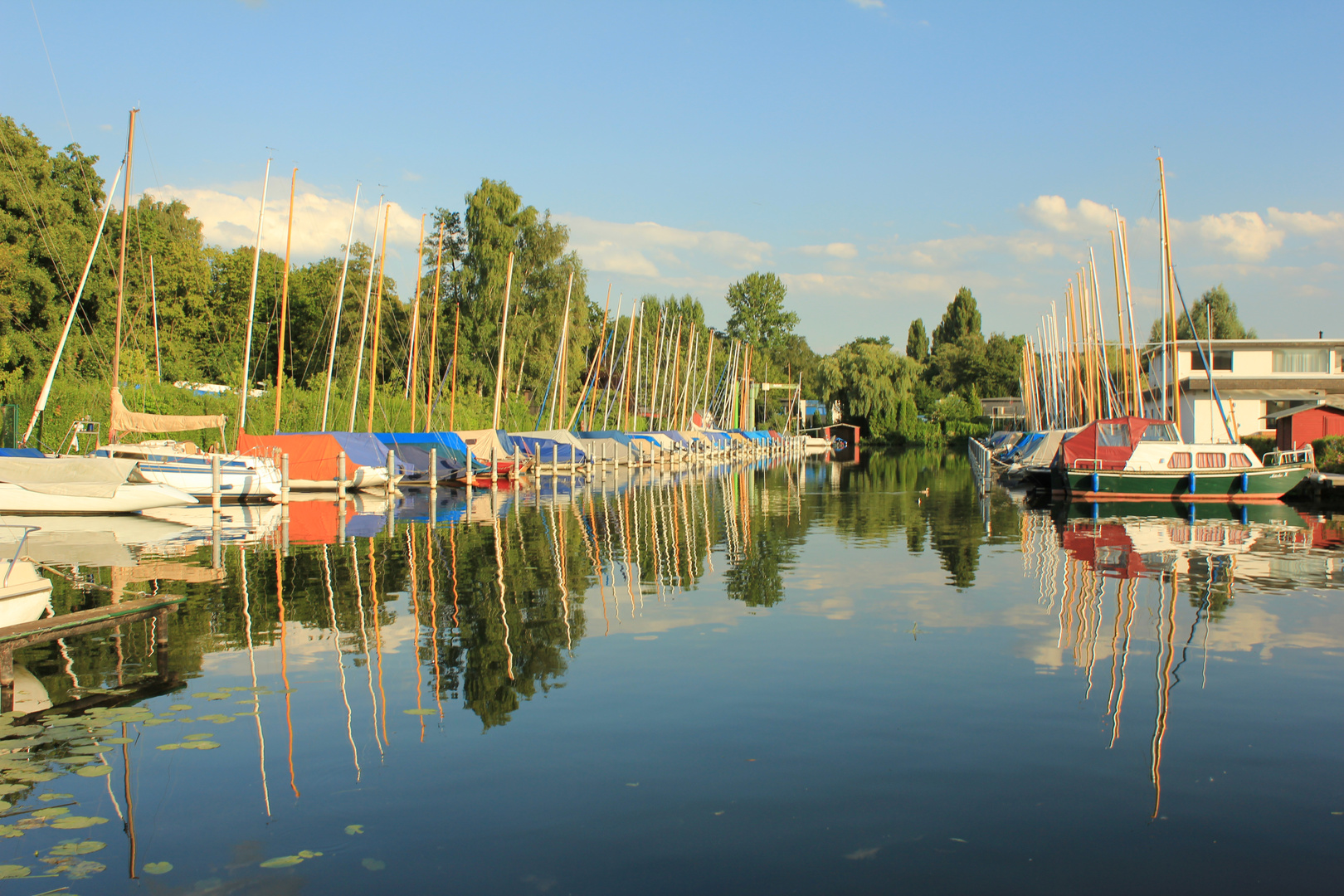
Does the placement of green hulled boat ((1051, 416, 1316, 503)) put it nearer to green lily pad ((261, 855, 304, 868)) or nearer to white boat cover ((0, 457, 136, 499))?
white boat cover ((0, 457, 136, 499))

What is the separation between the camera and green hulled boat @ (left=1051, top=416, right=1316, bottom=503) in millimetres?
34781

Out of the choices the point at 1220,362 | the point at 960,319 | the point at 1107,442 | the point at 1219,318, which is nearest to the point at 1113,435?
the point at 1107,442

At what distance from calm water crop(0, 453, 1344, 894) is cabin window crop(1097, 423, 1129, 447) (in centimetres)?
1797

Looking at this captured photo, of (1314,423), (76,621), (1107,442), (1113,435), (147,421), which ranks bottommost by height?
(76,621)

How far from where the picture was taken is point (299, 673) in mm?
10992

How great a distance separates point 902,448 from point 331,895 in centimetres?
11039

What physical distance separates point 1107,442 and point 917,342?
130 m

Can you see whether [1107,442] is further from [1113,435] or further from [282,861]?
[282,861]

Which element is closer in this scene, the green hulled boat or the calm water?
the calm water

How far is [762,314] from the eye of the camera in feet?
475

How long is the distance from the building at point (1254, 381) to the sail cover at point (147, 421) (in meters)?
50.5

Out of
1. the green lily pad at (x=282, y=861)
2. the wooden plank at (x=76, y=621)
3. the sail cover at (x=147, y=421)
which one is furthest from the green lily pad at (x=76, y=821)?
the sail cover at (x=147, y=421)

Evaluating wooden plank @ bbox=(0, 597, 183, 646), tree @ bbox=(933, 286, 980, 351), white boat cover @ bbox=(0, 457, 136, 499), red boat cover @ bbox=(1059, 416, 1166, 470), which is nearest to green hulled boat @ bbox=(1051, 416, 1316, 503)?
red boat cover @ bbox=(1059, 416, 1166, 470)

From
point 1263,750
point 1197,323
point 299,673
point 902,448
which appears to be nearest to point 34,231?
point 299,673
